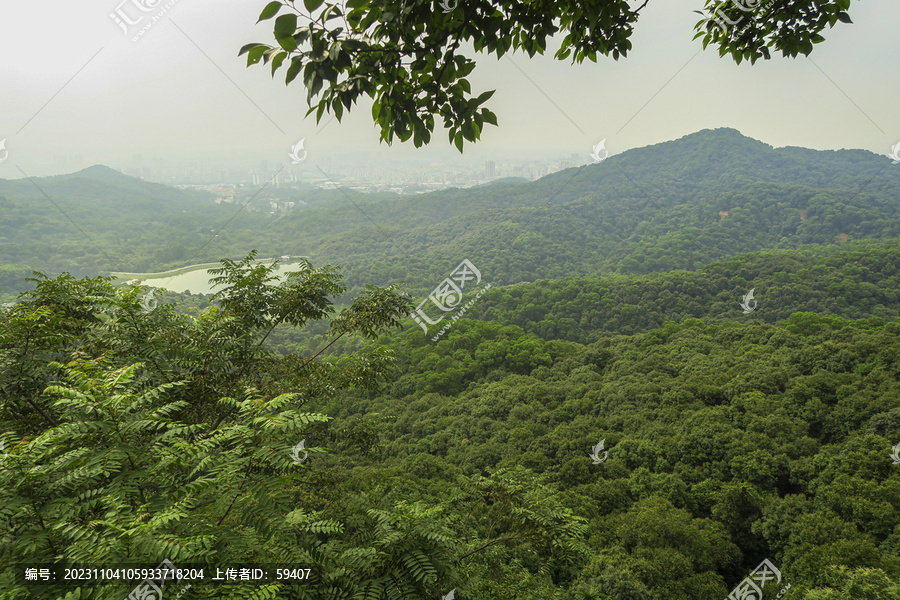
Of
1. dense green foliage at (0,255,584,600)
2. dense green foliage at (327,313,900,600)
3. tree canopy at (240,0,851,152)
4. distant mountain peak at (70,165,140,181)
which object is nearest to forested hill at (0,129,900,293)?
distant mountain peak at (70,165,140,181)

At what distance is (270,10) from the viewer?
1.37m

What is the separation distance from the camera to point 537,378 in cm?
2692

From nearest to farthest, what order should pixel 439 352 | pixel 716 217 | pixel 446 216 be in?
pixel 439 352 < pixel 716 217 < pixel 446 216

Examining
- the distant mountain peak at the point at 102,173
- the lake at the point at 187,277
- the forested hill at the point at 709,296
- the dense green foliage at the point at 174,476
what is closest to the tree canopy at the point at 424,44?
the dense green foliage at the point at 174,476

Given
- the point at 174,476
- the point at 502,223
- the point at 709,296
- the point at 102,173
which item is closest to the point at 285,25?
the point at 174,476

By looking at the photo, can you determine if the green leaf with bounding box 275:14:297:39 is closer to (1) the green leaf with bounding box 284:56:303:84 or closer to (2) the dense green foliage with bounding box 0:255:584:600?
(1) the green leaf with bounding box 284:56:303:84

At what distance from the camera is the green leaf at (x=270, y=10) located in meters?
1.35

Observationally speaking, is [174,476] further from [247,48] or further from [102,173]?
[102,173]

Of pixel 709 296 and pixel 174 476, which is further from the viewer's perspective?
pixel 709 296

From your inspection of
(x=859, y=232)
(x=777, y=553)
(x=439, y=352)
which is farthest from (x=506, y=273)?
(x=859, y=232)

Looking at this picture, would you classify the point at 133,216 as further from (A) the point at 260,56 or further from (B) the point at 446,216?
(A) the point at 260,56

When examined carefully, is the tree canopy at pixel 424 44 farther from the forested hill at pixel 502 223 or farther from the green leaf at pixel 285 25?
the forested hill at pixel 502 223

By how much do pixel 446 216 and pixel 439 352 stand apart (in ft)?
242

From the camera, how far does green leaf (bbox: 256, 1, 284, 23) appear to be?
1.35m
